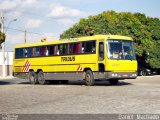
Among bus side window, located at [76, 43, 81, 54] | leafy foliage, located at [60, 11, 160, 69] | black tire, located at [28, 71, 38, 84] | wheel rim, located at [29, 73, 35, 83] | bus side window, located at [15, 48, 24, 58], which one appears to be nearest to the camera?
bus side window, located at [76, 43, 81, 54]

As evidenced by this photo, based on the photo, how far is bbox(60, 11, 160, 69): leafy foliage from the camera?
181 feet

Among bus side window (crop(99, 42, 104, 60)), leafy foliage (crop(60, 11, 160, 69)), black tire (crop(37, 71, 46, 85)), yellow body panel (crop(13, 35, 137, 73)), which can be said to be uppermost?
leafy foliage (crop(60, 11, 160, 69))

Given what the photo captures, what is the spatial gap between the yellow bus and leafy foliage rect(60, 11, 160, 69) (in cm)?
2366

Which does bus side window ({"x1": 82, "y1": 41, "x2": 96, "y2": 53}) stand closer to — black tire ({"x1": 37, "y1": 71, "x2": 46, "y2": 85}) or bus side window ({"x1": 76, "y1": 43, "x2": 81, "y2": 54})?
bus side window ({"x1": 76, "y1": 43, "x2": 81, "y2": 54})

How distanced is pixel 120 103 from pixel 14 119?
4911 millimetres

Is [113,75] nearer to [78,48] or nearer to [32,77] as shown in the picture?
[78,48]

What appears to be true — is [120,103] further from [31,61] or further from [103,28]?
[103,28]

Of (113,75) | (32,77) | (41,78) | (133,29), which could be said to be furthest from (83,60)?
(133,29)

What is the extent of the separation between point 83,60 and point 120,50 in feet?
8.27

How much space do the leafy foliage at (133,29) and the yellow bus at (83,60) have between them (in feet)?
77.6

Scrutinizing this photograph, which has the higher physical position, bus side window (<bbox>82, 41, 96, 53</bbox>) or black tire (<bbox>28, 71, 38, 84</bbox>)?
bus side window (<bbox>82, 41, 96, 53</bbox>)

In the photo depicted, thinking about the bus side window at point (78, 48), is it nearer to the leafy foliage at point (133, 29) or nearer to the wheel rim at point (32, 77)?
the wheel rim at point (32, 77)

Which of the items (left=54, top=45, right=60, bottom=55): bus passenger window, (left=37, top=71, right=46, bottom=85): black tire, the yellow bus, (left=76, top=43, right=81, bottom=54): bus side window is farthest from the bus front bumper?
(left=37, top=71, right=46, bottom=85): black tire

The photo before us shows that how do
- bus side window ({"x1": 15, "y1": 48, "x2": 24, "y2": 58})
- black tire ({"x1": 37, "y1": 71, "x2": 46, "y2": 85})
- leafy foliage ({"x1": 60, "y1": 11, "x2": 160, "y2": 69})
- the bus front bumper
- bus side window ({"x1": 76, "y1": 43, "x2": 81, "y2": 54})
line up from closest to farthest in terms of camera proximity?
the bus front bumper, bus side window ({"x1": 76, "y1": 43, "x2": 81, "y2": 54}), black tire ({"x1": 37, "y1": 71, "x2": 46, "y2": 85}), bus side window ({"x1": 15, "y1": 48, "x2": 24, "y2": 58}), leafy foliage ({"x1": 60, "y1": 11, "x2": 160, "y2": 69})
